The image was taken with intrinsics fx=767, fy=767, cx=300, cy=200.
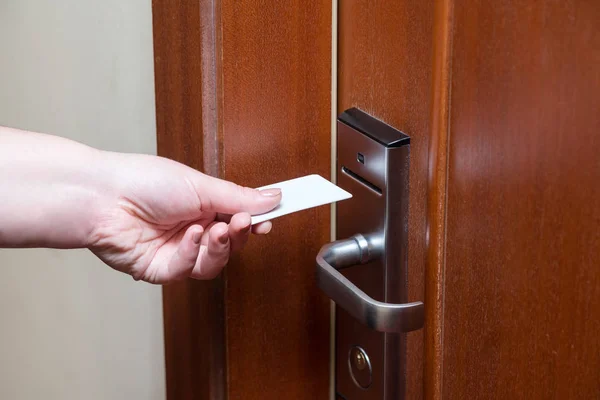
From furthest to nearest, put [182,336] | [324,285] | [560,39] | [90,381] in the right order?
1. [90,381]
2. [182,336]
3. [324,285]
4. [560,39]

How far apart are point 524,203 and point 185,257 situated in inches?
10.8

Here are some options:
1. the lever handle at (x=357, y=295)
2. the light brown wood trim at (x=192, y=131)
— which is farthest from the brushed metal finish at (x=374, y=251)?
the light brown wood trim at (x=192, y=131)

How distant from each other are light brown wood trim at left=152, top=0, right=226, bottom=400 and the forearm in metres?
0.08

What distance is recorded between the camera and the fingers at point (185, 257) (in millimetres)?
602

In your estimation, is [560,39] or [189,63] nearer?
[560,39]

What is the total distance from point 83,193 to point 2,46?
42 cm

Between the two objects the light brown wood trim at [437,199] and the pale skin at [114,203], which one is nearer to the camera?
the light brown wood trim at [437,199]

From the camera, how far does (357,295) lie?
21.5 inches

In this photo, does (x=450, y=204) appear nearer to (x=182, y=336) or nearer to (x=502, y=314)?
(x=502, y=314)

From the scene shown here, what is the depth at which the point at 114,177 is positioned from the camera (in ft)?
2.09

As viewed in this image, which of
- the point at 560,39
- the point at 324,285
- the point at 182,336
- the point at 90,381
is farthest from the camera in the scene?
the point at 90,381

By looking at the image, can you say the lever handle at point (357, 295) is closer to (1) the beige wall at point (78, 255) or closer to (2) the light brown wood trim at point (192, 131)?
(2) the light brown wood trim at point (192, 131)

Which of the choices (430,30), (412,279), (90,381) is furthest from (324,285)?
(90,381)

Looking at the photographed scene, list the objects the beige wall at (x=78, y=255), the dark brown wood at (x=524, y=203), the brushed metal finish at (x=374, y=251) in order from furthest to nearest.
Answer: the beige wall at (x=78, y=255) → the brushed metal finish at (x=374, y=251) → the dark brown wood at (x=524, y=203)
